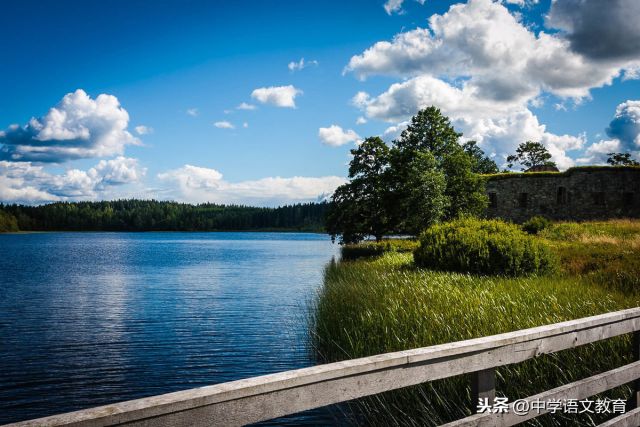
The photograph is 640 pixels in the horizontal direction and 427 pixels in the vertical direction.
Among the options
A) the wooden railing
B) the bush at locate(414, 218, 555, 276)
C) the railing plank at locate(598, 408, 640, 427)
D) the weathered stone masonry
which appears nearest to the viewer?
the wooden railing

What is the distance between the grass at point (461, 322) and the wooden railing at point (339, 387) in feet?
8.02

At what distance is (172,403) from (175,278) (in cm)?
3311

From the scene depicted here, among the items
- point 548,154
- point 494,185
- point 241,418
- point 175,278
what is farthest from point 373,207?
point 548,154

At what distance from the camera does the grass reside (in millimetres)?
6758

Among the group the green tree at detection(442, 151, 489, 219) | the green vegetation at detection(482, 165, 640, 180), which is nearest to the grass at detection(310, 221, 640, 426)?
the green tree at detection(442, 151, 489, 219)

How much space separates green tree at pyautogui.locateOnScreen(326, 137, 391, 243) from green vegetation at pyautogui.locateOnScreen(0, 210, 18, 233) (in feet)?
475

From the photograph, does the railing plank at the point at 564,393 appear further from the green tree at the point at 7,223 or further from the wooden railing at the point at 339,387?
the green tree at the point at 7,223

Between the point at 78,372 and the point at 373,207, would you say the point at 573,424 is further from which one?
the point at 373,207

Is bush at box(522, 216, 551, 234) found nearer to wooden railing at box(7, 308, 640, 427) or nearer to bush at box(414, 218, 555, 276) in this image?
bush at box(414, 218, 555, 276)

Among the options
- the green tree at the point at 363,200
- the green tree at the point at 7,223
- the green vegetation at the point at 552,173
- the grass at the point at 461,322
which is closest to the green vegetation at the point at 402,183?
the green tree at the point at 363,200

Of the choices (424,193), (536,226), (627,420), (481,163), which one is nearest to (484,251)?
(627,420)

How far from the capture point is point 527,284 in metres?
12.4

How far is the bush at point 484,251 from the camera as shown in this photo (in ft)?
55.3

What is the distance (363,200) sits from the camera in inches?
1666
